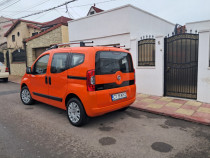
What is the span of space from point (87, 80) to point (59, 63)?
1.26m

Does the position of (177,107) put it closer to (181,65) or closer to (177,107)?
(177,107)

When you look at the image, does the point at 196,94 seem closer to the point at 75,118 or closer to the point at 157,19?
the point at 75,118

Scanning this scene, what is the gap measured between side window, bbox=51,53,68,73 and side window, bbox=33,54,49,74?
40 cm

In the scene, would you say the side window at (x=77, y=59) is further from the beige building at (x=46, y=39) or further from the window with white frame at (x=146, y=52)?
the beige building at (x=46, y=39)

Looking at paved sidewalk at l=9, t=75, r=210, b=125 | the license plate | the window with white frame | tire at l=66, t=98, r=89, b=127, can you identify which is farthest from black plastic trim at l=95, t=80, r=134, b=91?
the window with white frame

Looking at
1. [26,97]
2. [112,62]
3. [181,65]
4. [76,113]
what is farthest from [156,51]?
[26,97]

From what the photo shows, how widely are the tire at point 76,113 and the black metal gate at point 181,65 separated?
3993 mm

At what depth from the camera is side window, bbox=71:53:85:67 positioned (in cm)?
385

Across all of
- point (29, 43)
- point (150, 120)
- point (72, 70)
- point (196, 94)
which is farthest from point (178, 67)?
point (29, 43)

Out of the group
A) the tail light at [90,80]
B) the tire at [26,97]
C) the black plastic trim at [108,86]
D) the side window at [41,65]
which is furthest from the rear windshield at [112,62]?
the tire at [26,97]

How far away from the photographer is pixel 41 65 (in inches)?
201

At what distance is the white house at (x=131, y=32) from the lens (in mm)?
6730

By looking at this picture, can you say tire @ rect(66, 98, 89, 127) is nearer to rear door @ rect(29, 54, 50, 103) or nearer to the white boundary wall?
rear door @ rect(29, 54, 50, 103)

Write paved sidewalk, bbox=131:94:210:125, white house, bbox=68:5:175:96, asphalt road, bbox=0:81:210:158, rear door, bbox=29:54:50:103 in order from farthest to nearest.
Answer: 1. white house, bbox=68:5:175:96
2. rear door, bbox=29:54:50:103
3. paved sidewalk, bbox=131:94:210:125
4. asphalt road, bbox=0:81:210:158
